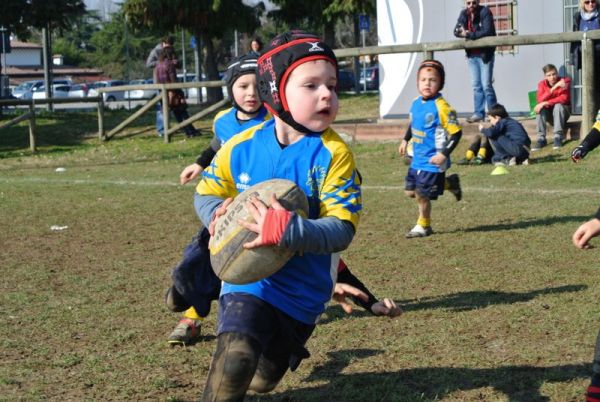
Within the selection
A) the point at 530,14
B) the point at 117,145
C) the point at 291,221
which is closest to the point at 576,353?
the point at 291,221

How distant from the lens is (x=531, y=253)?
867cm

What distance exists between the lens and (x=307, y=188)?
163 inches

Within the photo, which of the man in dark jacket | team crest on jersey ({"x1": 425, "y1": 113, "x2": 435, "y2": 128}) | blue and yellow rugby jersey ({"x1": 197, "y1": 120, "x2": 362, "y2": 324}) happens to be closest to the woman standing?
the man in dark jacket

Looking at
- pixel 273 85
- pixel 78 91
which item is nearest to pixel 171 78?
pixel 273 85

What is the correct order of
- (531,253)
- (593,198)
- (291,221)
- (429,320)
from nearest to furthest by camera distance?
(291,221) < (429,320) < (531,253) < (593,198)

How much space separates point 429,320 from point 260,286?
2.61 meters

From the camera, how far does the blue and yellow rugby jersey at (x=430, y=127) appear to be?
975 centimetres

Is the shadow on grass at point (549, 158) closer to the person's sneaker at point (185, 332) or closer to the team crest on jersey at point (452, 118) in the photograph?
the team crest on jersey at point (452, 118)

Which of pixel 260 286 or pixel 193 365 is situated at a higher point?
pixel 260 286

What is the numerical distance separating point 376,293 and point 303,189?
11.0 feet

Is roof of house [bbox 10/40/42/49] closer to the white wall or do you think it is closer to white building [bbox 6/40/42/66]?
white building [bbox 6/40/42/66]

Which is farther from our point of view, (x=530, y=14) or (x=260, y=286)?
(x=530, y=14)

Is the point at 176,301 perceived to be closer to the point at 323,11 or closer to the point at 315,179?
the point at 315,179

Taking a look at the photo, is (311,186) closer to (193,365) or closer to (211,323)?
(193,365)
